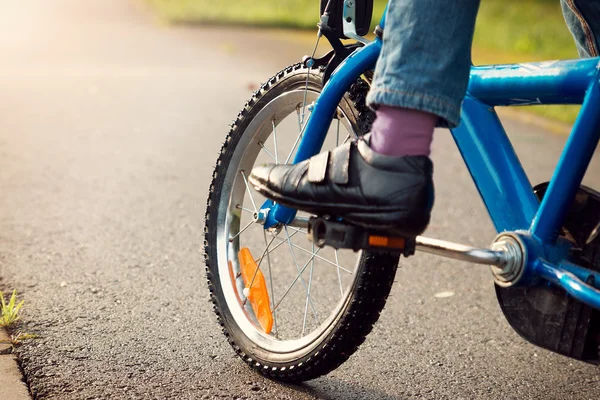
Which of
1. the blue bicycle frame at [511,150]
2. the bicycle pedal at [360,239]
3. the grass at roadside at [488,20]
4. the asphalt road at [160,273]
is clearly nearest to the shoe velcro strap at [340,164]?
the bicycle pedal at [360,239]

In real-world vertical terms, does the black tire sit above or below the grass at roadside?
above

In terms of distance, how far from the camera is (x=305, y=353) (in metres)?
2.39

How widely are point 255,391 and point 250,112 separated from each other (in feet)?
2.68

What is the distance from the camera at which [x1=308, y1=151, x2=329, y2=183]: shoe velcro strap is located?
1883mm

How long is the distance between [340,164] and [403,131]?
0.52 ft

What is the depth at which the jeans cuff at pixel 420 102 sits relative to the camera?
1.73 metres

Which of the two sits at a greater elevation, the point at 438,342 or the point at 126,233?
the point at 438,342

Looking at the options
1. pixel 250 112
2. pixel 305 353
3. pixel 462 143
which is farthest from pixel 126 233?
pixel 462 143

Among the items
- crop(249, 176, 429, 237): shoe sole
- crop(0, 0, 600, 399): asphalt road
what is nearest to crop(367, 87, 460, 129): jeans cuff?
crop(249, 176, 429, 237): shoe sole

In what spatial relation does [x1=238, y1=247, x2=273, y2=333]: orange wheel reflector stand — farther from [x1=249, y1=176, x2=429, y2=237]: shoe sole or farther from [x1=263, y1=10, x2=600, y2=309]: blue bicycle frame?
[x1=249, y1=176, x2=429, y2=237]: shoe sole

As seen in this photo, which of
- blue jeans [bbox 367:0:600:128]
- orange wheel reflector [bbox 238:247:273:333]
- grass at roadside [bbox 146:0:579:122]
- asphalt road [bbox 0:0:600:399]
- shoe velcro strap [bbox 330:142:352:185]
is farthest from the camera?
grass at roadside [bbox 146:0:579:122]

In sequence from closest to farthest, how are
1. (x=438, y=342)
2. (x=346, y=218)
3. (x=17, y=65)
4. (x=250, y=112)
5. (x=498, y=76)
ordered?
1. (x=346, y=218)
2. (x=498, y=76)
3. (x=250, y=112)
4. (x=438, y=342)
5. (x=17, y=65)

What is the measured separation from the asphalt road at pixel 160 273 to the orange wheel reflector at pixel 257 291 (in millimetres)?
156

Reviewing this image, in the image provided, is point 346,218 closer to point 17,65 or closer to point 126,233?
point 126,233
